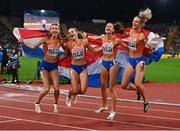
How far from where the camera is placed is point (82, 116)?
1120 centimetres

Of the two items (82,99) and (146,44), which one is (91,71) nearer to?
(82,99)

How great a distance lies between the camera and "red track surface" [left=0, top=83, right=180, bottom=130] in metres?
9.72

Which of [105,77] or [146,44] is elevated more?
[146,44]

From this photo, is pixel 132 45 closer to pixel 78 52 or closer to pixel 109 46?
pixel 109 46

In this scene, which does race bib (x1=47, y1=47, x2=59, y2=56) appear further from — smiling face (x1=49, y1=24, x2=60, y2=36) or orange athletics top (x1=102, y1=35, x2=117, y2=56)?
orange athletics top (x1=102, y1=35, x2=117, y2=56)

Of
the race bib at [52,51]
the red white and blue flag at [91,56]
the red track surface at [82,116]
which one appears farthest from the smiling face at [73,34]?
the red white and blue flag at [91,56]

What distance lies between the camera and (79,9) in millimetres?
66312

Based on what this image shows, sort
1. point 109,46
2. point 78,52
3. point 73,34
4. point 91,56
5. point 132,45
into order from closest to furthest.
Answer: point 132,45, point 109,46, point 78,52, point 73,34, point 91,56

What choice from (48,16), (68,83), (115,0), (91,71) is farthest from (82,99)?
(115,0)

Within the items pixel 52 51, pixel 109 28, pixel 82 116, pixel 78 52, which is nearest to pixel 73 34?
pixel 78 52

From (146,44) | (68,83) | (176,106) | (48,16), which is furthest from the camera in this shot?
(48,16)

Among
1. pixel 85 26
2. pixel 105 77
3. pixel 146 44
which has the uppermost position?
pixel 146 44

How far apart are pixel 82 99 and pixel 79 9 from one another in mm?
51919

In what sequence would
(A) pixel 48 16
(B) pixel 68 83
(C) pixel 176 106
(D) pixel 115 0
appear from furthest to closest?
(D) pixel 115 0 < (A) pixel 48 16 < (B) pixel 68 83 < (C) pixel 176 106
